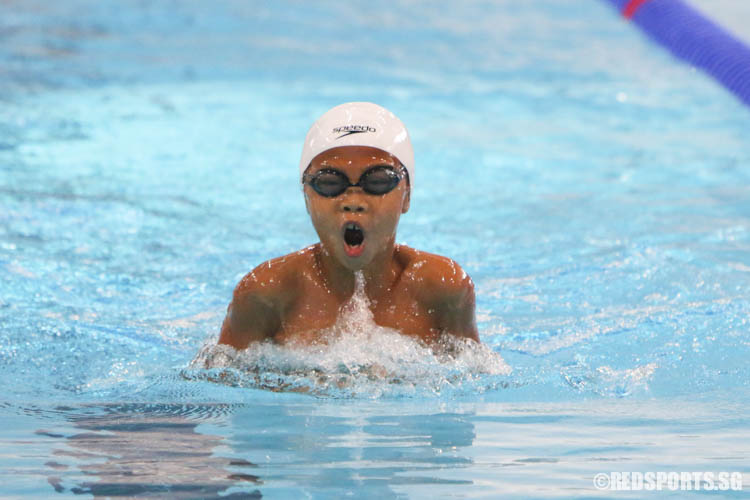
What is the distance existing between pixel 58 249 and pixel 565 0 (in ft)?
34.5

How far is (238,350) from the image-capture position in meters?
3.05

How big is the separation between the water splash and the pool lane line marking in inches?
208

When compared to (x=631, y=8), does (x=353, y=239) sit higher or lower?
lower

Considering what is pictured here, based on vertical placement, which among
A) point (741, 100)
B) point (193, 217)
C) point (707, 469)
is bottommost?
point (707, 469)

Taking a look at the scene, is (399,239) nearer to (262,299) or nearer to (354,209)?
(262,299)

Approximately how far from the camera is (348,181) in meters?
2.84

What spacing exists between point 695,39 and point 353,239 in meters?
4.54

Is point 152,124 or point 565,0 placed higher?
point 565,0

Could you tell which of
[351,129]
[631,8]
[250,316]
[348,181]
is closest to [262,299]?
[250,316]

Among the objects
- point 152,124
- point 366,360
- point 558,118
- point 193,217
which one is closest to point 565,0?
point 558,118

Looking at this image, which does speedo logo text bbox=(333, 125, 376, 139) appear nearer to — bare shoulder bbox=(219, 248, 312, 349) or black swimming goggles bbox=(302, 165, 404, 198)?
black swimming goggles bbox=(302, 165, 404, 198)

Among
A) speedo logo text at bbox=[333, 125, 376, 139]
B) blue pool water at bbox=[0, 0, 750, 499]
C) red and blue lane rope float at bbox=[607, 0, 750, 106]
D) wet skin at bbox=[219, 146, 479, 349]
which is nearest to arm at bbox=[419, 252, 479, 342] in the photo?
wet skin at bbox=[219, 146, 479, 349]

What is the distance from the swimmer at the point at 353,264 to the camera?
284 centimetres

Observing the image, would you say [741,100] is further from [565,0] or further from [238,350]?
[565,0]
